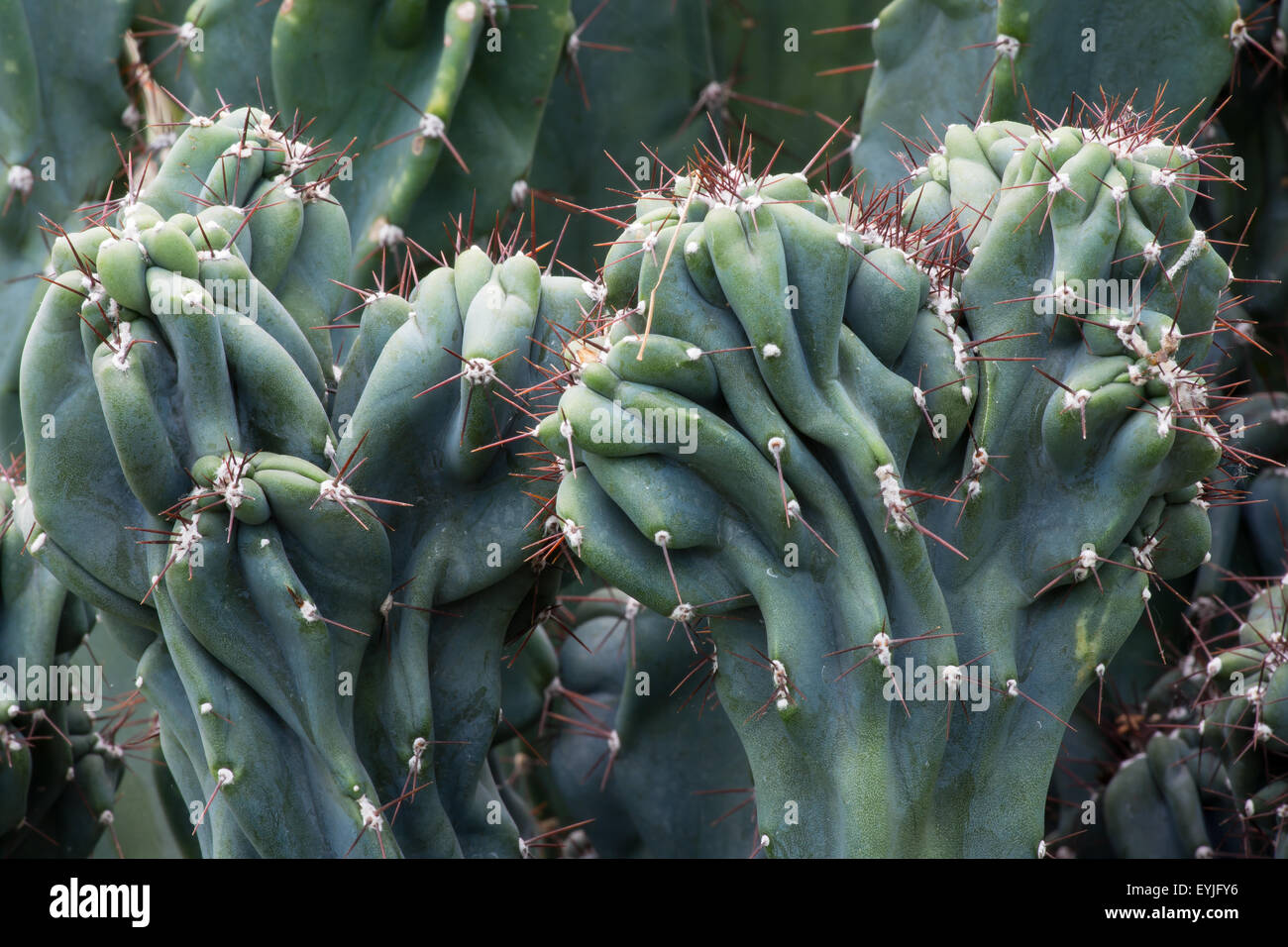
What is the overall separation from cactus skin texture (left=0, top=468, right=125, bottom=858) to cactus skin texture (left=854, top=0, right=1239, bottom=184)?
2432 millimetres

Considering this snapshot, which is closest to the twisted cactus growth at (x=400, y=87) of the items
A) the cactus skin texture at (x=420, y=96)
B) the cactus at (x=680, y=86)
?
the cactus skin texture at (x=420, y=96)

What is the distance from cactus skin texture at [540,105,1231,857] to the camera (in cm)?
225

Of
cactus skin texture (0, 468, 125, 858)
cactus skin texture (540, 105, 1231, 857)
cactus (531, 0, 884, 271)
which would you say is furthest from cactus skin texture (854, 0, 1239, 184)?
cactus skin texture (0, 468, 125, 858)

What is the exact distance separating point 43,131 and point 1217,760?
394 centimetres

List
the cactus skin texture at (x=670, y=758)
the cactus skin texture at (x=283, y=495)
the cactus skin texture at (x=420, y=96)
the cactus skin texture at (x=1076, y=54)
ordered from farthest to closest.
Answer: the cactus skin texture at (x=420, y=96), the cactus skin texture at (x=1076, y=54), the cactus skin texture at (x=670, y=758), the cactus skin texture at (x=283, y=495)

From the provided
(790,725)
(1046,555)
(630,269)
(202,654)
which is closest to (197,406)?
(202,654)

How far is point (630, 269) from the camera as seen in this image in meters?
2.35

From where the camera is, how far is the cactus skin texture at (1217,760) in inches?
117

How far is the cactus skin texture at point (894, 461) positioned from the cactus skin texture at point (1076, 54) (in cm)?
103

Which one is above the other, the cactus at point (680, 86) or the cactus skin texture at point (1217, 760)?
the cactus at point (680, 86)

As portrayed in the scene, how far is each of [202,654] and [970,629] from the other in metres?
1.48

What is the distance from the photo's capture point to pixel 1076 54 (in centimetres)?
357

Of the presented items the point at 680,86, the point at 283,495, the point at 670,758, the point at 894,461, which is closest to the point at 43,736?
the point at 283,495

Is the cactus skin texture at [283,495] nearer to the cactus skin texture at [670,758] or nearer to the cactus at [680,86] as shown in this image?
the cactus skin texture at [670,758]
